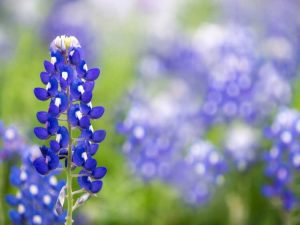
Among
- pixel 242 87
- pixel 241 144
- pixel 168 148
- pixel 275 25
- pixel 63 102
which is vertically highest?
pixel 275 25

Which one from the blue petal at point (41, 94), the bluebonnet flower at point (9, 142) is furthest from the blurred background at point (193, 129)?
the blue petal at point (41, 94)

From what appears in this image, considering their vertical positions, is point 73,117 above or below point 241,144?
below

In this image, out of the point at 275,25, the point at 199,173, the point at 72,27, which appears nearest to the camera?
the point at 199,173

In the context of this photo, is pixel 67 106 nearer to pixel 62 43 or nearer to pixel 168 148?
pixel 62 43

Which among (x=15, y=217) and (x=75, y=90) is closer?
(x=75, y=90)

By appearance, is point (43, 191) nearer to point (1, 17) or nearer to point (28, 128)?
point (28, 128)

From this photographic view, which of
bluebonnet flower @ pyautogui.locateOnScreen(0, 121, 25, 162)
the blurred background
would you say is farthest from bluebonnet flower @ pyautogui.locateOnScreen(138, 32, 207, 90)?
bluebonnet flower @ pyautogui.locateOnScreen(0, 121, 25, 162)

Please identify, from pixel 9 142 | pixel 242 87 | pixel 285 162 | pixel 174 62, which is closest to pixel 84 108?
pixel 9 142

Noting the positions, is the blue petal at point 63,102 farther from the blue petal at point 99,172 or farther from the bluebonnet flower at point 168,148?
the bluebonnet flower at point 168,148
